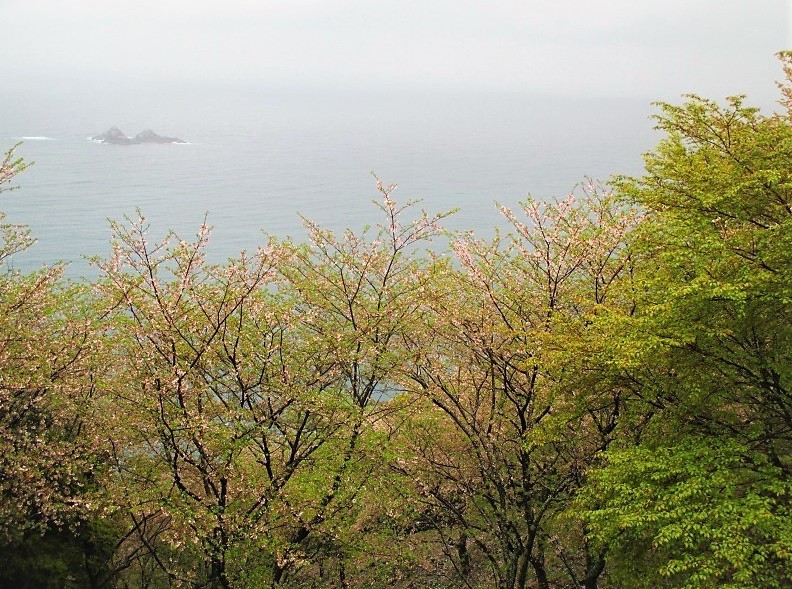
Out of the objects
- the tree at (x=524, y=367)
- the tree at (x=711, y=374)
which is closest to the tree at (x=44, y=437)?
the tree at (x=524, y=367)

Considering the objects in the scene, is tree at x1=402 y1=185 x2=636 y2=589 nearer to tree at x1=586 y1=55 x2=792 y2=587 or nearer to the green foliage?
tree at x1=586 y1=55 x2=792 y2=587

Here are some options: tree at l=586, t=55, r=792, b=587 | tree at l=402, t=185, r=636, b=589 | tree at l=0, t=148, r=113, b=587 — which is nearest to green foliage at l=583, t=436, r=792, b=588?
tree at l=586, t=55, r=792, b=587

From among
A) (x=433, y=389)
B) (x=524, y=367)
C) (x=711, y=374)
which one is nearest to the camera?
(x=711, y=374)

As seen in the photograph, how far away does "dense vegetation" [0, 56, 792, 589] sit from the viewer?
1188 cm

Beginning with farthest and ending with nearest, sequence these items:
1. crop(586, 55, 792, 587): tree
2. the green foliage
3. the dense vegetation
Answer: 1. the dense vegetation
2. crop(586, 55, 792, 587): tree
3. the green foliage

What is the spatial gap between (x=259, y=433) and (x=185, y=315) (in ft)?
10.5

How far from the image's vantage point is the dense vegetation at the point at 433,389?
39.0 feet

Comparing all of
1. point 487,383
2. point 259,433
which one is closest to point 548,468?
point 487,383

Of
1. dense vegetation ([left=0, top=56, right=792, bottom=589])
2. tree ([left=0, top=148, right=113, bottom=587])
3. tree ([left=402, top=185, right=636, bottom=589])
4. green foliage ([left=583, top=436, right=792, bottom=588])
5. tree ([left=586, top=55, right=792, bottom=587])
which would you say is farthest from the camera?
tree ([left=402, top=185, right=636, bottom=589])

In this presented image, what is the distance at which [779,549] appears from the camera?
9.66 meters

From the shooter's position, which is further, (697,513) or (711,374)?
(711,374)

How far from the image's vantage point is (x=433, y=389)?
17156mm

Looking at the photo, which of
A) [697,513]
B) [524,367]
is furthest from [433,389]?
[697,513]

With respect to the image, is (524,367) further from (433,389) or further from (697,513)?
(697,513)
